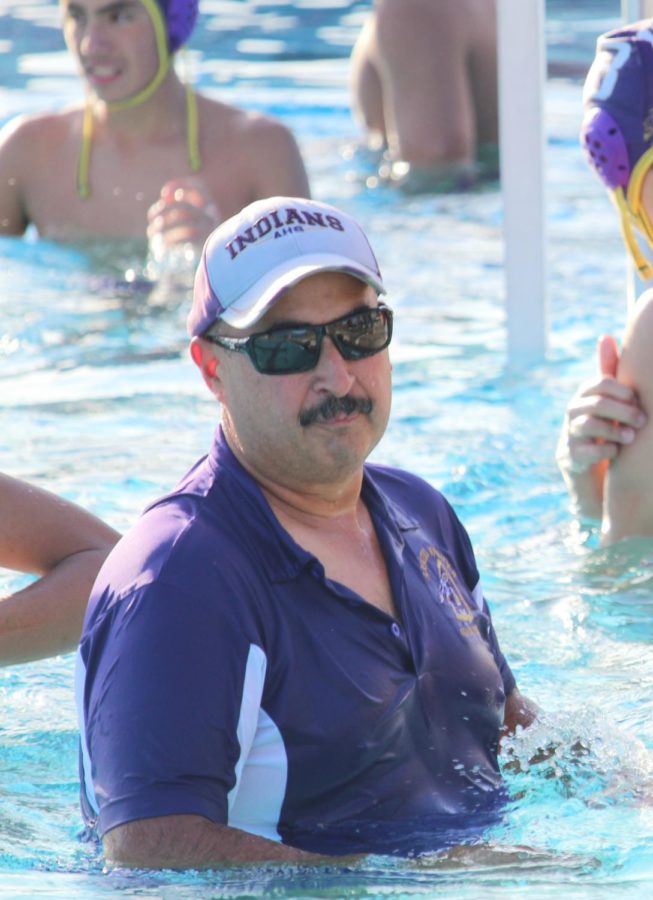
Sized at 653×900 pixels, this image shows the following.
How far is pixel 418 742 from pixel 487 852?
0.19 m

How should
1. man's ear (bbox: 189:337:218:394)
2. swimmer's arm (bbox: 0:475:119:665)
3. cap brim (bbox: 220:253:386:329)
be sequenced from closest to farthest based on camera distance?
cap brim (bbox: 220:253:386:329) → man's ear (bbox: 189:337:218:394) → swimmer's arm (bbox: 0:475:119:665)

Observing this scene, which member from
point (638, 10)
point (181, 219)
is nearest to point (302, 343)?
point (638, 10)

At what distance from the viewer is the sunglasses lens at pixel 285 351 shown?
252 centimetres

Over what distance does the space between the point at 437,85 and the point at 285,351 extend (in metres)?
6.60

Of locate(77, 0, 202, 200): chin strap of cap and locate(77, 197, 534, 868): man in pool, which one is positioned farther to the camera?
locate(77, 0, 202, 200): chin strap of cap

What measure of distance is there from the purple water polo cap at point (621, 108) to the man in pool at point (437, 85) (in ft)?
16.8

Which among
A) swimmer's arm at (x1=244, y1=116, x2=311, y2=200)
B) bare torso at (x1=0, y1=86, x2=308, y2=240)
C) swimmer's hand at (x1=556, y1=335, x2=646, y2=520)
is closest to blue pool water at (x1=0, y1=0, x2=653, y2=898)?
bare torso at (x1=0, y1=86, x2=308, y2=240)

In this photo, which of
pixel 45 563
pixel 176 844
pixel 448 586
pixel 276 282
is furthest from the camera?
pixel 45 563

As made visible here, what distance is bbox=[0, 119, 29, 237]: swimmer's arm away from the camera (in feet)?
23.3

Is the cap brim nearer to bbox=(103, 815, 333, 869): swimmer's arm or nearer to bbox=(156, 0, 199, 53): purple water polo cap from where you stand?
bbox=(103, 815, 333, 869): swimmer's arm

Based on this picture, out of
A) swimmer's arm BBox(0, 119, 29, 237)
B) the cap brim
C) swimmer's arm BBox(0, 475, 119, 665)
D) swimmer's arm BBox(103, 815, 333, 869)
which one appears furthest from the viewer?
swimmer's arm BBox(0, 119, 29, 237)

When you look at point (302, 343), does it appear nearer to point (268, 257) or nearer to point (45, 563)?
point (268, 257)

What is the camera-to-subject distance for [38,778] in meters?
3.23

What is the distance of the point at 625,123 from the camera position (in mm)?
3672
